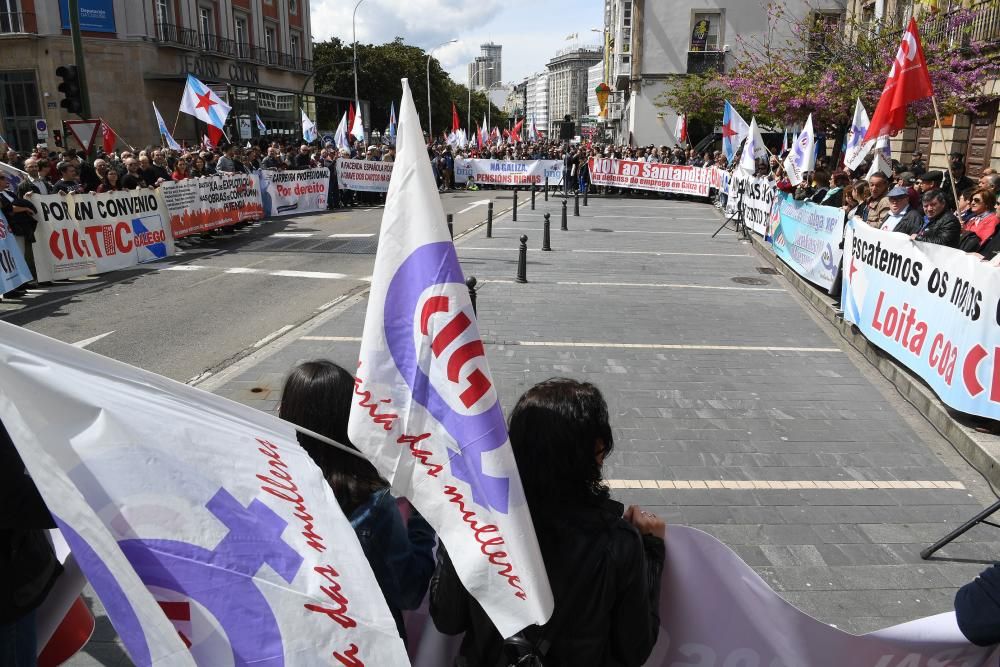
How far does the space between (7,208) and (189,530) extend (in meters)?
11.4

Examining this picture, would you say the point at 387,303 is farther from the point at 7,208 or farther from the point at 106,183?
the point at 106,183

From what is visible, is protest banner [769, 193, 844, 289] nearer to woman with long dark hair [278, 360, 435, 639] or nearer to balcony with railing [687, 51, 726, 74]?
woman with long dark hair [278, 360, 435, 639]

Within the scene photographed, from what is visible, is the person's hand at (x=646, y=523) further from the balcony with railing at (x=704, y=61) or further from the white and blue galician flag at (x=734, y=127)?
the balcony with railing at (x=704, y=61)

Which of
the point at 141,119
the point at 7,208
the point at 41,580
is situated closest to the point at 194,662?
the point at 41,580

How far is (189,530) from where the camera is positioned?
5.45 feet

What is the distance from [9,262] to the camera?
10672 millimetres

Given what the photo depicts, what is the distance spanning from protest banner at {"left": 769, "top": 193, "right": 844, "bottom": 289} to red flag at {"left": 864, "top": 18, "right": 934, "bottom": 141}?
5.70 ft

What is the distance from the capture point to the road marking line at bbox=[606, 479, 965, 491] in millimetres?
4980

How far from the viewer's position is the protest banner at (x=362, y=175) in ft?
77.2

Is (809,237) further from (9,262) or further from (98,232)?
(9,262)

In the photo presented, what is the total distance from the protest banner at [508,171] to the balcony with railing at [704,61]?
15.6m

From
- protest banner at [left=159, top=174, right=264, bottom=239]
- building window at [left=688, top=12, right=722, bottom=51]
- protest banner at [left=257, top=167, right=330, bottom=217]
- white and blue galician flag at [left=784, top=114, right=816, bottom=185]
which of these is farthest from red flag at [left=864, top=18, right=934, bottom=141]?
building window at [left=688, top=12, right=722, bottom=51]

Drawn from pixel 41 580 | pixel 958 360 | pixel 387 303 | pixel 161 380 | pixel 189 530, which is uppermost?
pixel 387 303

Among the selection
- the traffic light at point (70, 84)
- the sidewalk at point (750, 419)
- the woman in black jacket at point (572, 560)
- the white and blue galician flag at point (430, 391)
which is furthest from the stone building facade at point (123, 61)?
the woman in black jacket at point (572, 560)
